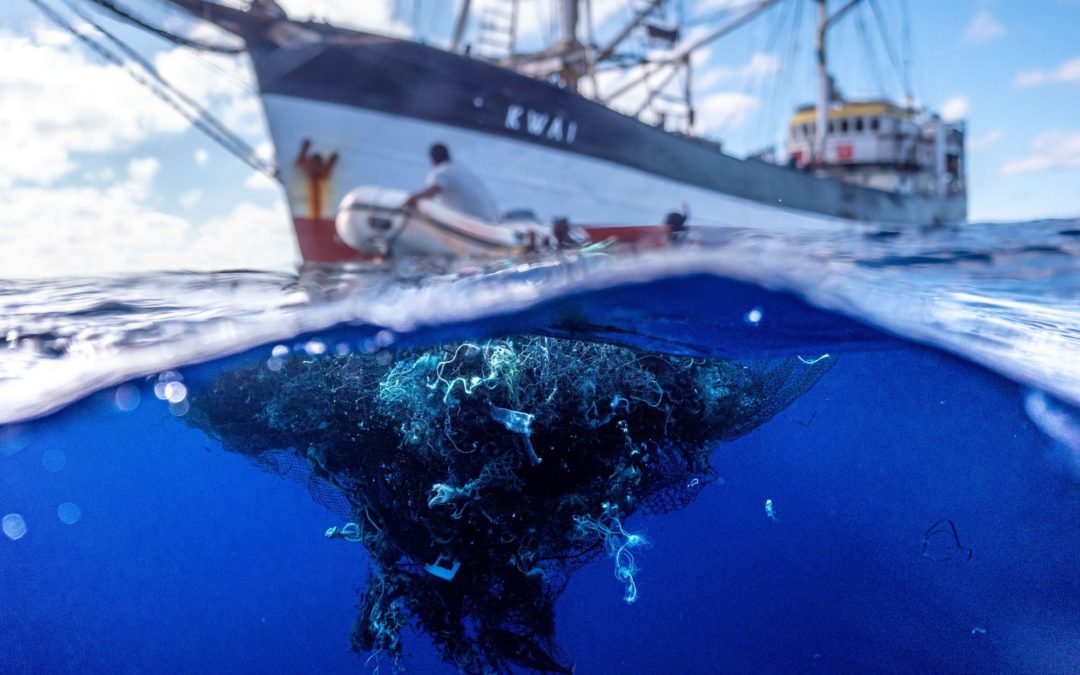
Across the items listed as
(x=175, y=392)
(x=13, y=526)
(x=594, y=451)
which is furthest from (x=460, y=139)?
(x=594, y=451)

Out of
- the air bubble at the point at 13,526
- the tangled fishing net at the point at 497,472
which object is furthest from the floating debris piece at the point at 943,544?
the air bubble at the point at 13,526

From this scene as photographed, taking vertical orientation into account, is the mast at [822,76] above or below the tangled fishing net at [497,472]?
above

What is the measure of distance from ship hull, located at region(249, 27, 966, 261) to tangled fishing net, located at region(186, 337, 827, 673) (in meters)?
13.0

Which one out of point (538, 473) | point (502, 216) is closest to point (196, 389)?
point (538, 473)

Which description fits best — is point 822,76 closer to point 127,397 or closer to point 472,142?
point 472,142

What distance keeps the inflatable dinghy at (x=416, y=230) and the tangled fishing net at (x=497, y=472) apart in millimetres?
10719

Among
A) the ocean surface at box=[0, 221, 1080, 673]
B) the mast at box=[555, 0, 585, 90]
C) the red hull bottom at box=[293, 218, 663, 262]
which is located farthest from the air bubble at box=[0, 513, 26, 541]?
the mast at box=[555, 0, 585, 90]

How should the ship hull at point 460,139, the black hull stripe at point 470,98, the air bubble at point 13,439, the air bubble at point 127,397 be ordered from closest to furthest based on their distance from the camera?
1. the air bubble at point 127,397
2. the air bubble at point 13,439
3. the black hull stripe at point 470,98
4. the ship hull at point 460,139

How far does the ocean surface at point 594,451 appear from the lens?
572 centimetres

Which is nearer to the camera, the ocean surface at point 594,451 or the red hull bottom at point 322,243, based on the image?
the ocean surface at point 594,451

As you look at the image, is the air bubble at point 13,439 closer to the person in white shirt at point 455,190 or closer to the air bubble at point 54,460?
the air bubble at point 54,460

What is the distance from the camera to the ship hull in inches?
701

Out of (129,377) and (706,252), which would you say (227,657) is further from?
(706,252)

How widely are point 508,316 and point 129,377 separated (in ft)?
14.5
